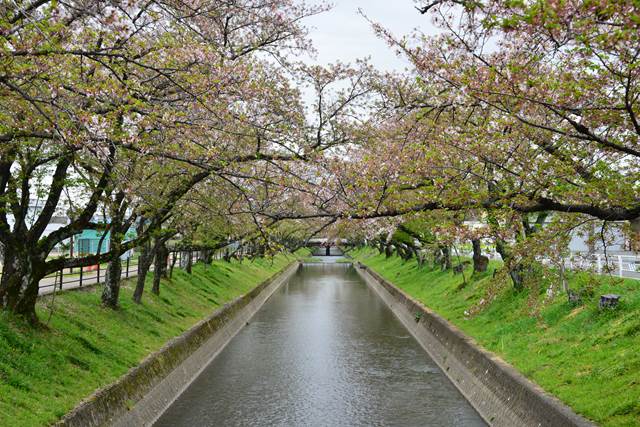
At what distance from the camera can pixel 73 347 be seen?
13.1 metres

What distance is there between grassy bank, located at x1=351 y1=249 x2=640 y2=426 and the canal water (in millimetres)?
2138

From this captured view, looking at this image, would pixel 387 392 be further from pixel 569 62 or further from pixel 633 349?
pixel 569 62

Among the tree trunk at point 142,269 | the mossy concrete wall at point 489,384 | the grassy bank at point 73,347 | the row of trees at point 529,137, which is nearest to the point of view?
the row of trees at point 529,137

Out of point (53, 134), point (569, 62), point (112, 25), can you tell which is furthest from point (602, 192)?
point (53, 134)

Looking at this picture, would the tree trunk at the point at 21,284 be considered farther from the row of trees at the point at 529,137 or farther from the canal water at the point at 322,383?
the row of trees at the point at 529,137

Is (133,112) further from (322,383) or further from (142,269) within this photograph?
(142,269)

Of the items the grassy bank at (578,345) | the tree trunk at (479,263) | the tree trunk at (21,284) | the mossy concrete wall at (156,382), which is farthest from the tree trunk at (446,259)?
the tree trunk at (21,284)

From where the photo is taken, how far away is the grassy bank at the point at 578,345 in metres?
9.73

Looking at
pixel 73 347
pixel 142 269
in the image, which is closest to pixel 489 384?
pixel 73 347

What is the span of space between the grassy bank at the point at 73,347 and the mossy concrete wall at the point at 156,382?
0.31 meters

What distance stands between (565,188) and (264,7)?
7.02 metres

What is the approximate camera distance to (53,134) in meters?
8.14

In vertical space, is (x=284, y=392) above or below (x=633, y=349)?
below

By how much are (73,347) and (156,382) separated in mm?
2303
